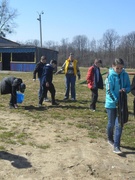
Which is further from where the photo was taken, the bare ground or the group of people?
the group of people

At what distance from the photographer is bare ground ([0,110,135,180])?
4.83 m

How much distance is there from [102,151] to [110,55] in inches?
2953

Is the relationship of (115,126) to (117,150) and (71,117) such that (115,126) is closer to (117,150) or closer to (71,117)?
(117,150)

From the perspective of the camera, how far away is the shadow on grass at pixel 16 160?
5.14 m

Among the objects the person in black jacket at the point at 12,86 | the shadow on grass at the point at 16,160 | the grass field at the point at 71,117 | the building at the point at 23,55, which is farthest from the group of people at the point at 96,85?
the building at the point at 23,55

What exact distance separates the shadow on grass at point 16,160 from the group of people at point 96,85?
5.57 ft

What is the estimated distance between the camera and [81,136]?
6.94 m

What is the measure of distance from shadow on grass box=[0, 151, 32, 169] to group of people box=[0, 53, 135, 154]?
1.70 metres

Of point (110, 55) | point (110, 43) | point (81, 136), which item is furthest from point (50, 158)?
point (110, 43)

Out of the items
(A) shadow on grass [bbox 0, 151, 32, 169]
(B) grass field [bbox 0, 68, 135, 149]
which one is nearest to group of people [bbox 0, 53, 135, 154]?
(B) grass field [bbox 0, 68, 135, 149]

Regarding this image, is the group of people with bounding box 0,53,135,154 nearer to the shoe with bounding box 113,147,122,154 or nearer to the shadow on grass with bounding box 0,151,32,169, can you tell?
the shoe with bounding box 113,147,122,154

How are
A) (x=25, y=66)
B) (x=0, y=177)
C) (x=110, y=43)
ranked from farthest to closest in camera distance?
(x=110, y=43), (x=25, y=66), (x=0, y=177)

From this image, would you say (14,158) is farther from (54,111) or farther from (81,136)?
(54,111)

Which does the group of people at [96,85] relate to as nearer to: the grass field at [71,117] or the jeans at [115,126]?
the jeans at [115,126]
